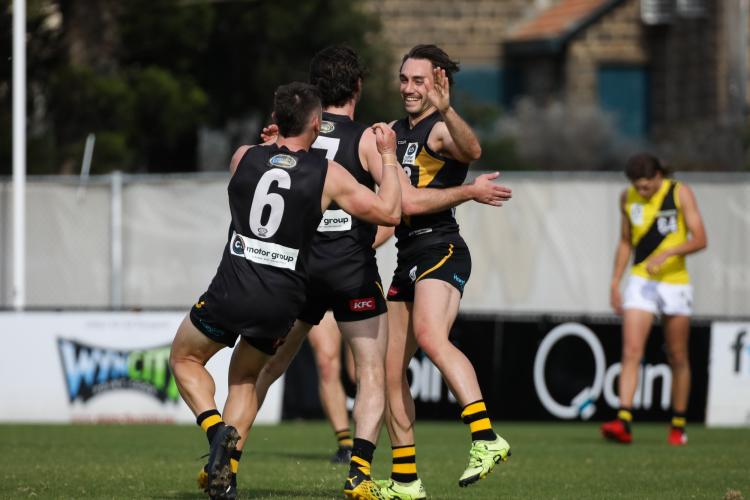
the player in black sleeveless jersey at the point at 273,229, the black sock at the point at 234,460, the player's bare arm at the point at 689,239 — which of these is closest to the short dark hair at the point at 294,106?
the player in black sleeveless jersey at the point at 273,229

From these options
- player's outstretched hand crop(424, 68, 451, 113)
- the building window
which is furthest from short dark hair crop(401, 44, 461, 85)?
the building window

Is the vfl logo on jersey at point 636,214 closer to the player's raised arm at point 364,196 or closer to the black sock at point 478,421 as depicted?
the black sock at point 478,421

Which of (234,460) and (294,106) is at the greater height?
(294,106)

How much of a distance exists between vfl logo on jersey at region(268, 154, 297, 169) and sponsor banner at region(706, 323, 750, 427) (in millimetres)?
8480

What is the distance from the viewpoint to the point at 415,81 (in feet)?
28.0

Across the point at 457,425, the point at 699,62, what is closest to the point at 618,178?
the point at 457,425

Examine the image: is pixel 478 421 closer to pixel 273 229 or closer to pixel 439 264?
pixel 439 264

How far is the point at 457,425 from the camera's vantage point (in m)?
15.2

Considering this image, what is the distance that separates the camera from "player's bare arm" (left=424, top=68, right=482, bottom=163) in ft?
27.0

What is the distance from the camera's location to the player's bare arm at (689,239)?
12.4m

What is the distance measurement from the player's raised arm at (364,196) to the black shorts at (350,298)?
53 centimetres

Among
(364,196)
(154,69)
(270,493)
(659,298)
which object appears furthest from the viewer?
(154,69)

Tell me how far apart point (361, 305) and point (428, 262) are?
540 millimetres

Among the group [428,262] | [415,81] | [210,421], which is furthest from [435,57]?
[210,421]
